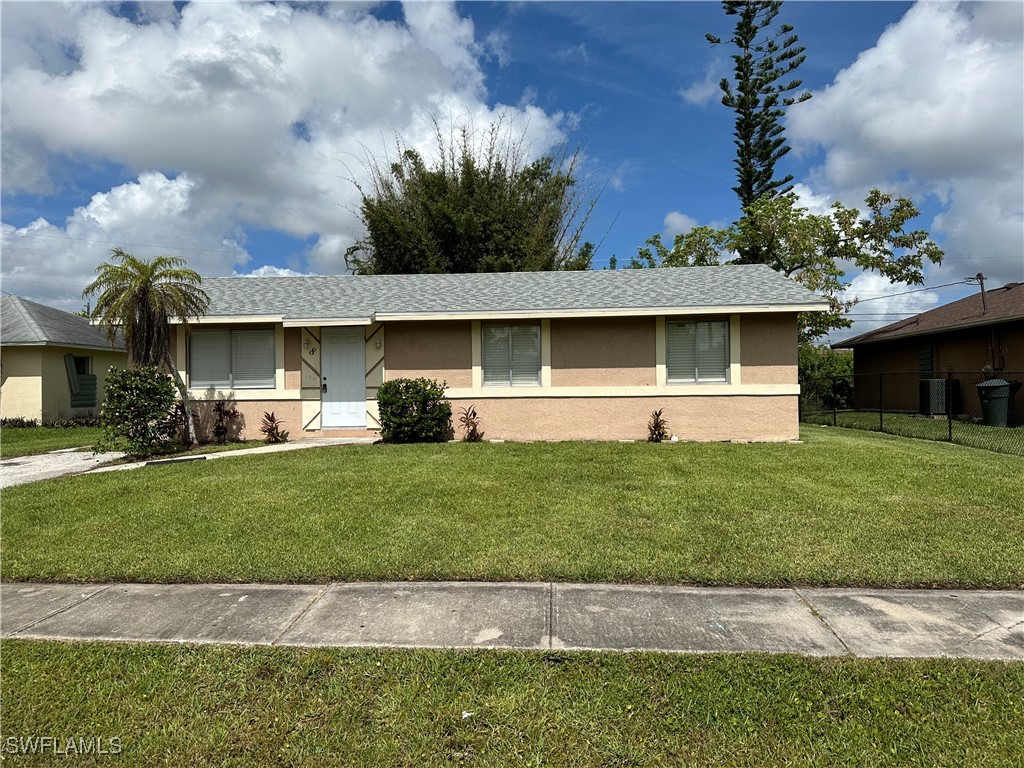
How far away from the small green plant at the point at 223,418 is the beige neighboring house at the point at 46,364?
5312mm

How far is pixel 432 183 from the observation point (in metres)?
26.0

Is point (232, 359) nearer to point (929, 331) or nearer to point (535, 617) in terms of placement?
point (535, 617)

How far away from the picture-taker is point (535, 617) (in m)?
3.63

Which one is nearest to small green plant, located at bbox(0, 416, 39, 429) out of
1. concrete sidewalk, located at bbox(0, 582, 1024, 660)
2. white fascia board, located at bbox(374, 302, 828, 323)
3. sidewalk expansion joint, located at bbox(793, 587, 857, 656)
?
white fascia board, located at bbox(374, 302, 828, 323)

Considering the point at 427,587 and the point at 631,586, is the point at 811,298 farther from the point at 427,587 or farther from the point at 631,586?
the point at 427,587

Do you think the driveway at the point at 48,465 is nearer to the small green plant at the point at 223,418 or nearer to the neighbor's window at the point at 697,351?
the small green plant at the point at 223,418

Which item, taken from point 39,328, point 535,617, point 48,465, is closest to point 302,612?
point 535,617

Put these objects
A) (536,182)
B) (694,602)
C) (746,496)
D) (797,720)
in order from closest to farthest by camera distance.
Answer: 1. (797,720)
2. (694,602)
3. (746,496)
4. (536,182)

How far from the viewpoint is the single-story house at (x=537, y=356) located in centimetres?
1136

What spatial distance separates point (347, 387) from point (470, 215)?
47.3ft

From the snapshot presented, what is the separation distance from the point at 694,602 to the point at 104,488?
7.50 metres

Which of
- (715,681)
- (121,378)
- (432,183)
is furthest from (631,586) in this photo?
(432,183)

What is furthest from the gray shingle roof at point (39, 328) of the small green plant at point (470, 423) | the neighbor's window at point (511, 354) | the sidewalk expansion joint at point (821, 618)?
the sidewalk expansion joint at point (821, 618)

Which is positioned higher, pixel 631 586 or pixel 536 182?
pixel 536 182
